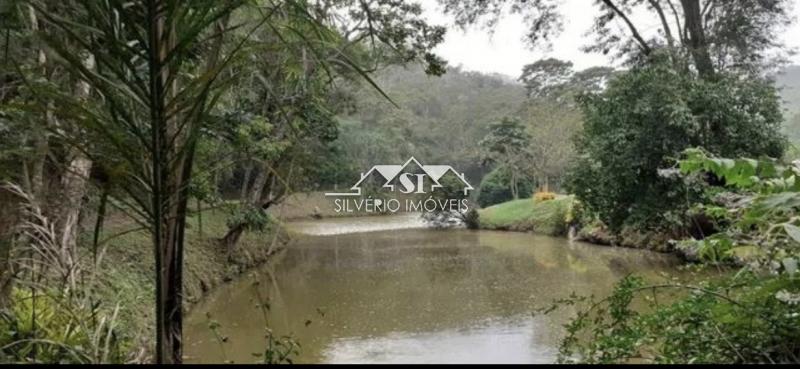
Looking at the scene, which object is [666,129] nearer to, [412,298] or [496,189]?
[412,298]

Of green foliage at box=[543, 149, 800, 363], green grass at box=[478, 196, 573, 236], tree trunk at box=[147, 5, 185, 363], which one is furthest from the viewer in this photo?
green grass at box=[478, 196, 573, 236]

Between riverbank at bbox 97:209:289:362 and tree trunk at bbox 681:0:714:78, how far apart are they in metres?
5.85

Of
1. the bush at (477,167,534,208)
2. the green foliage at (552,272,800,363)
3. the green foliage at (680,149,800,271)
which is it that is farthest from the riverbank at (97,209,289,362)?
the bush at (477,167,534,208)

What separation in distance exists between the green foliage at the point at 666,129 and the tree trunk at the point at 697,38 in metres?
0.26

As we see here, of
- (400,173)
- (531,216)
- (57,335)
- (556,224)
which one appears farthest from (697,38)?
(400,173)

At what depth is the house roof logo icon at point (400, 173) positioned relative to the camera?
16.7m

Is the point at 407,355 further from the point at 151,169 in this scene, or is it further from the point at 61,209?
the point at 151,169

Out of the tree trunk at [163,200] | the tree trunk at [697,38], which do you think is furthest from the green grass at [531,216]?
the tree trunk at [163,200]

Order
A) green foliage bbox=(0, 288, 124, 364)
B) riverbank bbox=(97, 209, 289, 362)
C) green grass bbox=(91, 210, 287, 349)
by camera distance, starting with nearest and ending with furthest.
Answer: green foliage bbox=(0, 288, 124, 364) → riverbank bbox=(97, 209, 289, 362) → green grass bbox=(91, 210, 287, 349)

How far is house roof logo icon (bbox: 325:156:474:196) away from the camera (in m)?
16.7

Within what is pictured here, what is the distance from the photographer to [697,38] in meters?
7.90

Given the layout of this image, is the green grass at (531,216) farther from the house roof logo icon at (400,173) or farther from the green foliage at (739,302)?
the green foliage at (739,302)

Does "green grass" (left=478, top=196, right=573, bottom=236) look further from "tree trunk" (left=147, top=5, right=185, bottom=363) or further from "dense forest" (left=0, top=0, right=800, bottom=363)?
"tree trunk" (left=147, top=5, right=185, bottom=363)

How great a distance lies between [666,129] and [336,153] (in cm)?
591
